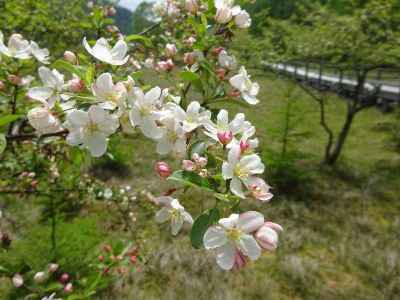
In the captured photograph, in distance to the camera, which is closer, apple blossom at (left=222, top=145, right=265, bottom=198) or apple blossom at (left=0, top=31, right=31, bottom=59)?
apple blossom at (left=222, top=145, right=265, bottom=198)

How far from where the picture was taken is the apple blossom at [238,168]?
2.37 ft

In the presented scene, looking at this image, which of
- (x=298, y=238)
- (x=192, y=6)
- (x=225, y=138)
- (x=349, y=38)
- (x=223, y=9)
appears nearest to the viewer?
(x=225, y=138)

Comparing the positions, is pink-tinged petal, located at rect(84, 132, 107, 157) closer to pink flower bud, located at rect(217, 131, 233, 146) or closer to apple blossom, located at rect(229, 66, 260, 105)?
pink flower bud, located at rect(217, 131, 233, 146)

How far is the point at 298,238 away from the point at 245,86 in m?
3.69

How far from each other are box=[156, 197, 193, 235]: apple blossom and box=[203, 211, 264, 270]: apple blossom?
0.20 m

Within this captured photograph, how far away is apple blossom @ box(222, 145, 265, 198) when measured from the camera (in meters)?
0.72

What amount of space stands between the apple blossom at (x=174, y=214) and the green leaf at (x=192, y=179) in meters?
0.15

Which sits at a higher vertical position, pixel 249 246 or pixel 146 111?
pixel 146 111

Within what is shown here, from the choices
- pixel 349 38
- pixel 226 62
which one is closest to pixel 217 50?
pixel 226 62

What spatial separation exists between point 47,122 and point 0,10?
263 cm

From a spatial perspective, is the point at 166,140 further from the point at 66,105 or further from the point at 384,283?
the point at 384,283

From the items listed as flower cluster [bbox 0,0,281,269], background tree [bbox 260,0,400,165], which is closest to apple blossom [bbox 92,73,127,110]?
flower cluster [bbox 0,0,281,269]

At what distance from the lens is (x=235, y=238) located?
0.71 metres

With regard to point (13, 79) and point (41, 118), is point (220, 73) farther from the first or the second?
point (13, 79)
